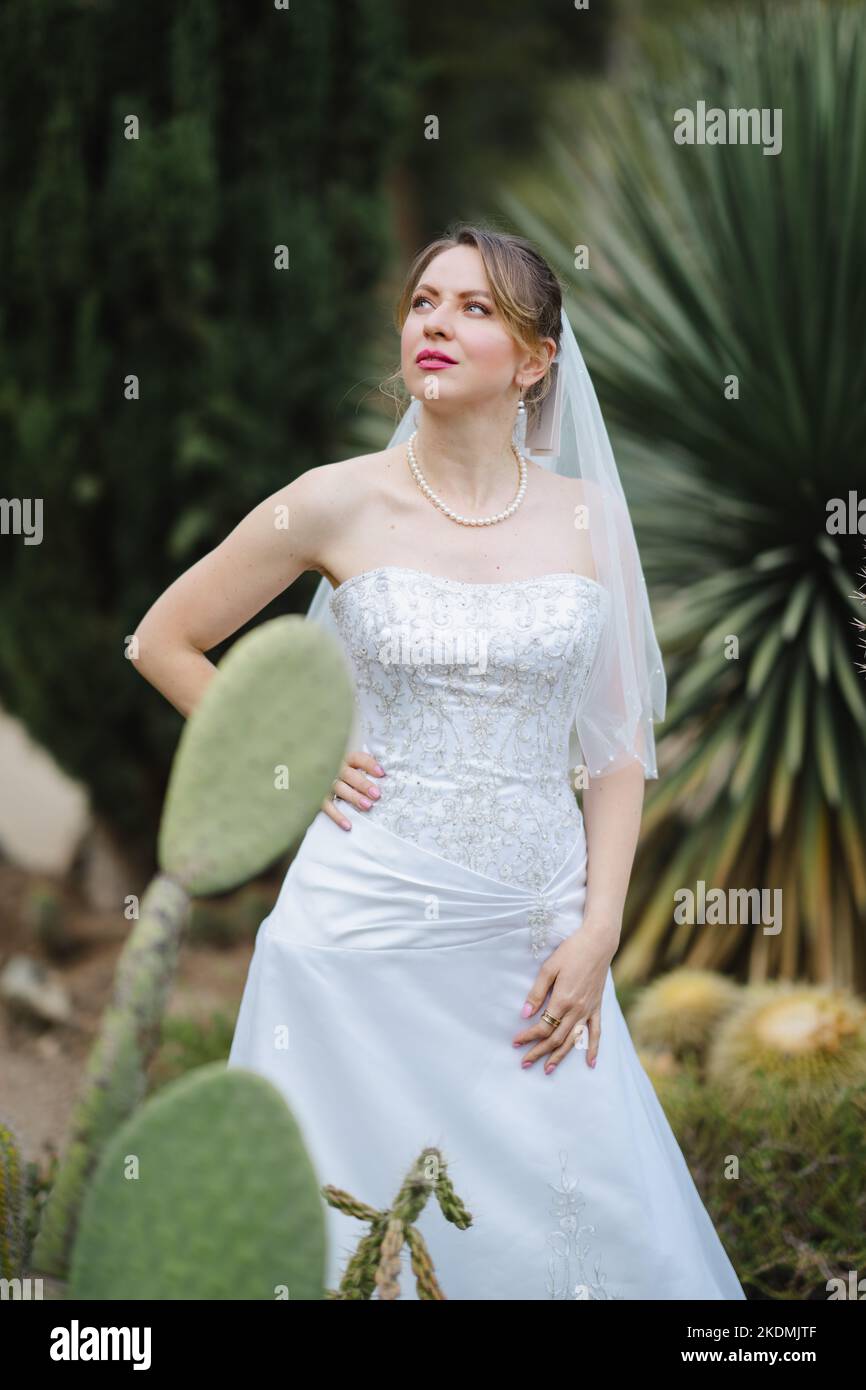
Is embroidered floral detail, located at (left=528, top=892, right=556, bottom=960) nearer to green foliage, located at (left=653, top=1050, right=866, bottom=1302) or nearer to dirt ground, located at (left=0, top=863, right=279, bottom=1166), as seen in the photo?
green foliage, located at (left=653, top=1050, right=866, bottom=1302)

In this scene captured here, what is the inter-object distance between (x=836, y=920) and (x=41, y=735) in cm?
334

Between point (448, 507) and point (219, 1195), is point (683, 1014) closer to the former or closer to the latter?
point (448, 507)

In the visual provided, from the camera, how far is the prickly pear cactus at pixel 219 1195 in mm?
1429

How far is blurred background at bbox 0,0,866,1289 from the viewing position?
4891 millimetres

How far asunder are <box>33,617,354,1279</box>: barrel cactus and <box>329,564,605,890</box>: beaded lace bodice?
1.03 m

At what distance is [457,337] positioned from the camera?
8.54 feet

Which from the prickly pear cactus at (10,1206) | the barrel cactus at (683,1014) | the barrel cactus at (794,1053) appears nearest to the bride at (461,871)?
the prickly pear cactus at (10,1206)

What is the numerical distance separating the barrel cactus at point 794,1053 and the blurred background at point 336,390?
0.71 m

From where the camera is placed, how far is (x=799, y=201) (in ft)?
17.0

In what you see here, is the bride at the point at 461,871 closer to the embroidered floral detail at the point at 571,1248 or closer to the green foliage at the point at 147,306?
the embroidered floral detail at the point at 571,1248

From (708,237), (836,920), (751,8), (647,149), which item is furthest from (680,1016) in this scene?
A: (751,8)

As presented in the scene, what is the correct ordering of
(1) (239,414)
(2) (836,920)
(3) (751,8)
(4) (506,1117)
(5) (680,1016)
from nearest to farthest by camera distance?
(4) (506,1117), (5) (680,1016), (2) (836,920), (1) (239,414), (3) (751,8)

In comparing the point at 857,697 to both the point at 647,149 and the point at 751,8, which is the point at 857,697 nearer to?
the point at 647,149

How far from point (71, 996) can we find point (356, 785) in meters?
3.55
